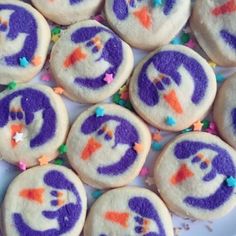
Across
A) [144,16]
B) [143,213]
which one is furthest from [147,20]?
[143,213]

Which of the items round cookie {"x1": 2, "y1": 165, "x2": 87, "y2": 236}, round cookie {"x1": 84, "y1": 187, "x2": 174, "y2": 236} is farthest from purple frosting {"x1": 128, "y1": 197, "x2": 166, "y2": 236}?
round cookie {"x1": 2, "y1": 165, "x2": 87, "y2": 236}

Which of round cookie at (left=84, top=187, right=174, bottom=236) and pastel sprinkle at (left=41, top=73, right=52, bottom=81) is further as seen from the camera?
pastel sprinkle at (left=41, top=73, right=52, bottom=81)

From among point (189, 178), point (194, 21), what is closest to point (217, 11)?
point (194, 21)

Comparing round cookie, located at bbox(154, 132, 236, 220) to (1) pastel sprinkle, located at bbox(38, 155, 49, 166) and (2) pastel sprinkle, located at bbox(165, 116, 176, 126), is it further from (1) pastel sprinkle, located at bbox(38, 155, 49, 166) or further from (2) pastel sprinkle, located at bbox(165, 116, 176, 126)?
(1) pastel sprinkle, located at bbox(38, 155, 49, 166)

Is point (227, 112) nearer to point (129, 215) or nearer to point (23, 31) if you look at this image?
point (129, 215)

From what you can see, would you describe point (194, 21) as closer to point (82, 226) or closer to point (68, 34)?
point (68, 34)

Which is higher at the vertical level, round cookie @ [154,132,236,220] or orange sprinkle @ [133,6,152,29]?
orange sprinkle @ [133,6,152,29]

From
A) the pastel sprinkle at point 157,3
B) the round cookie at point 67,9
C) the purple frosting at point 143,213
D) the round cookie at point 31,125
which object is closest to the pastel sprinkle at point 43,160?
the round cookie at point 31,125
